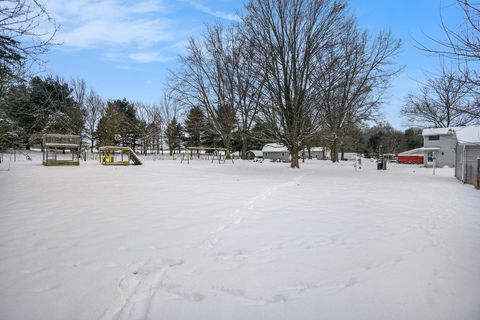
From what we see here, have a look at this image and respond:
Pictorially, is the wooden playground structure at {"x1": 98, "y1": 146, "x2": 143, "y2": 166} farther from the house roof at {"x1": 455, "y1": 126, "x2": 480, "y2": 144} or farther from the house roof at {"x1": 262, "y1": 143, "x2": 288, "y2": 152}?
the house roof at {"x1": 262, "y1": 143, "x2": 288, "y2": 152}

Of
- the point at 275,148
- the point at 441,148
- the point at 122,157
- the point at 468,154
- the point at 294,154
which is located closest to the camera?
the point at 468,154

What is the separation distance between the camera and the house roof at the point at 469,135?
49.0 feet

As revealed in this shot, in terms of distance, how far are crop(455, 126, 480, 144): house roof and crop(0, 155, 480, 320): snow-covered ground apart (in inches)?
420

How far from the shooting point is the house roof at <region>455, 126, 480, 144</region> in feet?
49.0

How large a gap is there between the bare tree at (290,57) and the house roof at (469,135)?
802cm

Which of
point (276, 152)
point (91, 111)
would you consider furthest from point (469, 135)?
point (91, 111)

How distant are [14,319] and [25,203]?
523cm

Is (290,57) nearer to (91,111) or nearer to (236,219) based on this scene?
(236,219)

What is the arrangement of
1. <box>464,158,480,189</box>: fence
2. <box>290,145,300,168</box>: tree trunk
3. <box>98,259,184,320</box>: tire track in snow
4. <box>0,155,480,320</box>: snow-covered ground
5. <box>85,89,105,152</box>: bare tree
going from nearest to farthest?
1. <box>98,259,184,320</box>: tire track in snow
2. <box>0,155,480,320</box>: snow-covered ground
3. <box>464,158,480,189</box>: fence
4. <box>290,145,300,168</box>: tree trunk
5. <box>85,89,105,152</box>: bare tree

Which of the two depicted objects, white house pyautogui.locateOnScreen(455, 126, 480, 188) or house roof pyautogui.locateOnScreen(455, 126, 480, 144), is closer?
white house pyautogui.locateOnScreen(455, 126, 480, 188)

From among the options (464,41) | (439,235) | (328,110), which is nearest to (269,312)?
(439,235)

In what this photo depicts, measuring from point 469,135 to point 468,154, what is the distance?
1647mm

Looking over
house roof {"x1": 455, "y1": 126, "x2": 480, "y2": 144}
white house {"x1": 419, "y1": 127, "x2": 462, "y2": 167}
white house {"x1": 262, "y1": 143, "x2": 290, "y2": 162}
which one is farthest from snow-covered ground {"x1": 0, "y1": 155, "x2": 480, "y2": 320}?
white house {"x1": 262, "y1": 143, "x2": 290, "y2": 162}

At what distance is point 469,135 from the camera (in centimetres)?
1593
